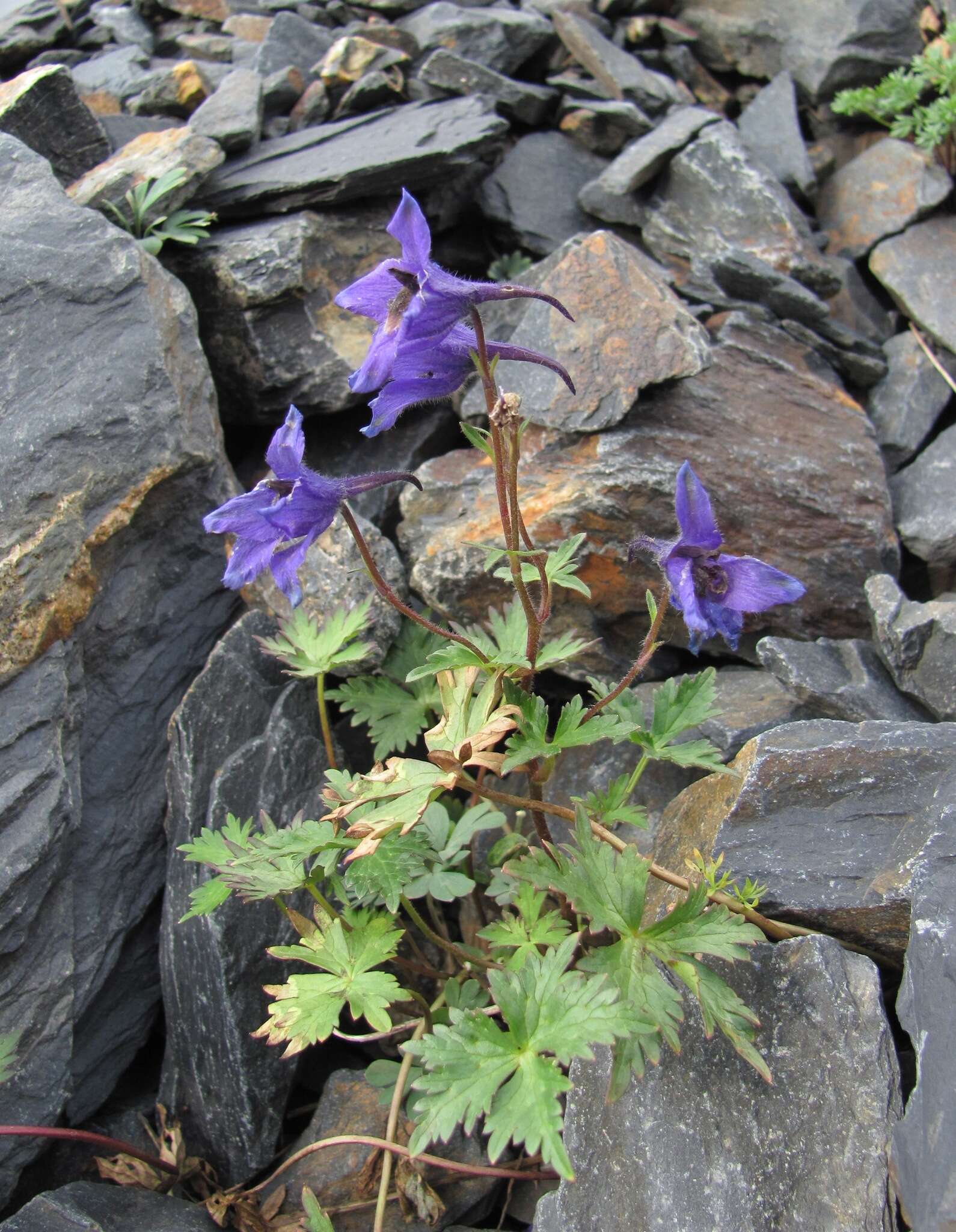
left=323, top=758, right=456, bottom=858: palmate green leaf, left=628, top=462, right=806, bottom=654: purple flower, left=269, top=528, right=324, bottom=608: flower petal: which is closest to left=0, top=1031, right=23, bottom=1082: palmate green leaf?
left=323, top=758, right=456, bottom=858: palmate green leaf

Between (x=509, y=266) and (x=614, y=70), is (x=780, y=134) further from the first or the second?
(x=509, y=266)

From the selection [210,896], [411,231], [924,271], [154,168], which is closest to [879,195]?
[924,271]

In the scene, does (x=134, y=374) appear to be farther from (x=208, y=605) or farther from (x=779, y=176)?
(x=779, y=176)

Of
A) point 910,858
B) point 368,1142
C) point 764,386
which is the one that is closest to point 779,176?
point 764,386

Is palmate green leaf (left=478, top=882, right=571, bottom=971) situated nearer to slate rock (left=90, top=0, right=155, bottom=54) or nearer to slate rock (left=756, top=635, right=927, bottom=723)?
slate rock (left=756, top=635, right=927, bottom=723)

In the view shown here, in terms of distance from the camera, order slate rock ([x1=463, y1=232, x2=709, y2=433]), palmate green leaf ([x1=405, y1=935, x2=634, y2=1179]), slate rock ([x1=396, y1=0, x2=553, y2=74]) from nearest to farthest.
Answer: palmate green leaf ([x1=405, y1=935, x2=634, y2=1179])
slate rock ([x1=463, y1=232, x2=709, y2=433])
slate rock ([x1=396, y1=0, x2=553, y2=74])
